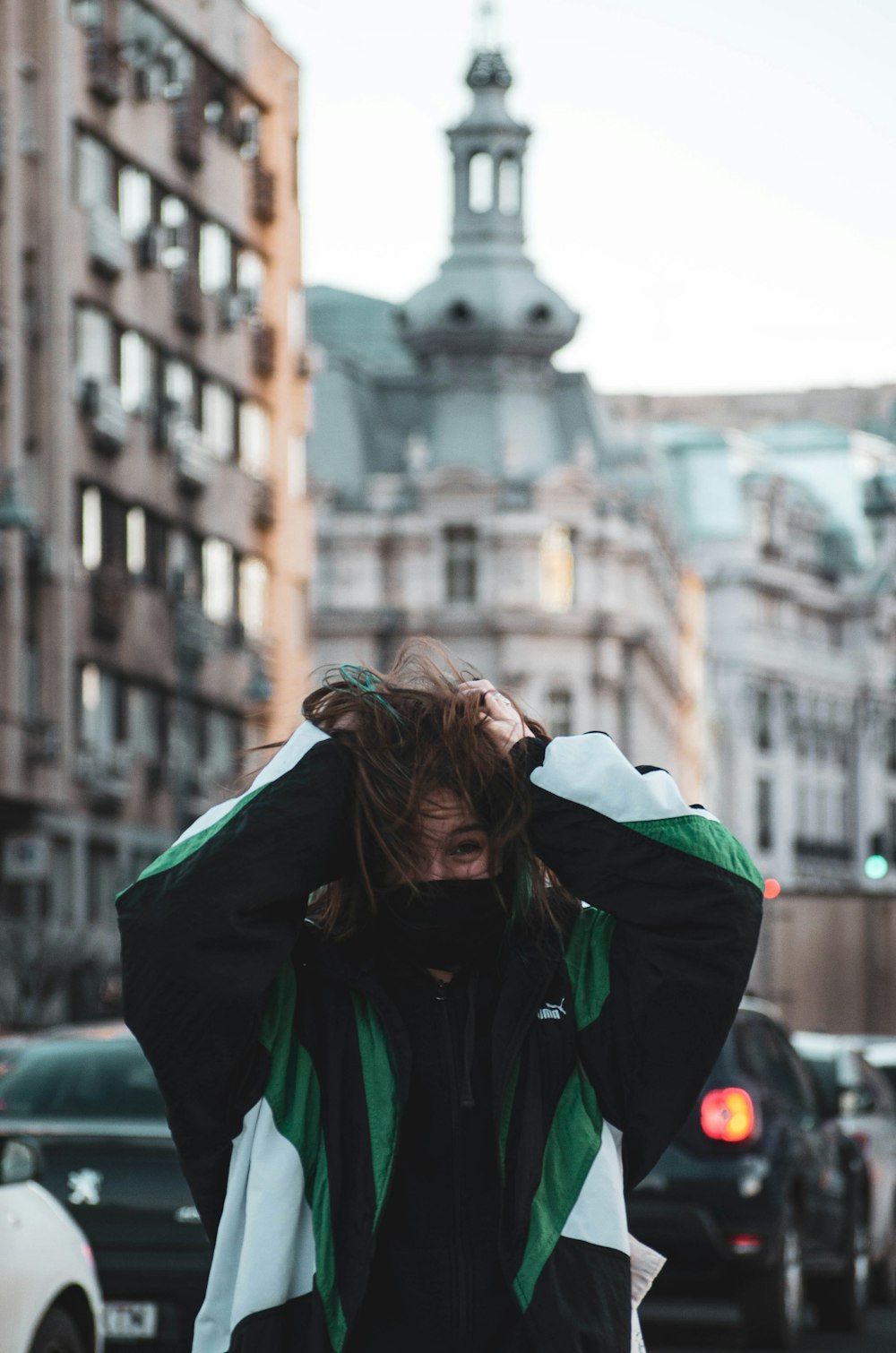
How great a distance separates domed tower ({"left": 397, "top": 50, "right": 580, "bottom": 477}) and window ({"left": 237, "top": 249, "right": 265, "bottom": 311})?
3466 centimetres

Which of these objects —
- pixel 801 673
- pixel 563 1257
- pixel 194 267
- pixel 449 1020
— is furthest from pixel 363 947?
pixel 801 673

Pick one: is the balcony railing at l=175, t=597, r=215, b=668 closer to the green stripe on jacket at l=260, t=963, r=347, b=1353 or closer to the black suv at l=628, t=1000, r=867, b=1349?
the black suv at l=628, t=1000, r=867, b=1349

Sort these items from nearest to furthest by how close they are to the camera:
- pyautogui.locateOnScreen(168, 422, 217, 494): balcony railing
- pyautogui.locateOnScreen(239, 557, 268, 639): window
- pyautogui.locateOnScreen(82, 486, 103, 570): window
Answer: pyautogui.locateOnScreen(82, 486, 103, 570): window < pyautogui.locateOnScreen(168, 422, 217, 494): balcony railing < pyautogui.locateOnScreen(239, 557, 268, 639): window

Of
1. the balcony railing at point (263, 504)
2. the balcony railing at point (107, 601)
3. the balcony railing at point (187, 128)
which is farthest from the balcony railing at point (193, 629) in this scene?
the balcony railing at point (187, 128)

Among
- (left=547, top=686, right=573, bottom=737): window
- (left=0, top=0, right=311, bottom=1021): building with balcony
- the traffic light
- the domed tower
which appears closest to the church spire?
the domed tower

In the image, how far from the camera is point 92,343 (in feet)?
144

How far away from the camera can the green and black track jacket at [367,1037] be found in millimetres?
3684

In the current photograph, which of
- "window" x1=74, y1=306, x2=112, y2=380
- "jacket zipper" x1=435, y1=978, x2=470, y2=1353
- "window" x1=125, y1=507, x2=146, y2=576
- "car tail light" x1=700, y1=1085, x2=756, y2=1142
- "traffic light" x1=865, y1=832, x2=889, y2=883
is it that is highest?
"window" x1=74, y1=306, x2=112, y2=380

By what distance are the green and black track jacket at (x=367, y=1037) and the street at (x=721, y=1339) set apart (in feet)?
34.3

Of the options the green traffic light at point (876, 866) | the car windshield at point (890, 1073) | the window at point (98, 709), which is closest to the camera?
the car windshield at point (890, 1073)

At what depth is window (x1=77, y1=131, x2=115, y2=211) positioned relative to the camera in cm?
4312

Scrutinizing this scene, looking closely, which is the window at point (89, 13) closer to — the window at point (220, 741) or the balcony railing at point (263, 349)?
the balcony railing at point (263, 349)

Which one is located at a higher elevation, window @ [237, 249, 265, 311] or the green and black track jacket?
window @ [237, 249, 265, 311]

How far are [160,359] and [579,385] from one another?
4428 cm
